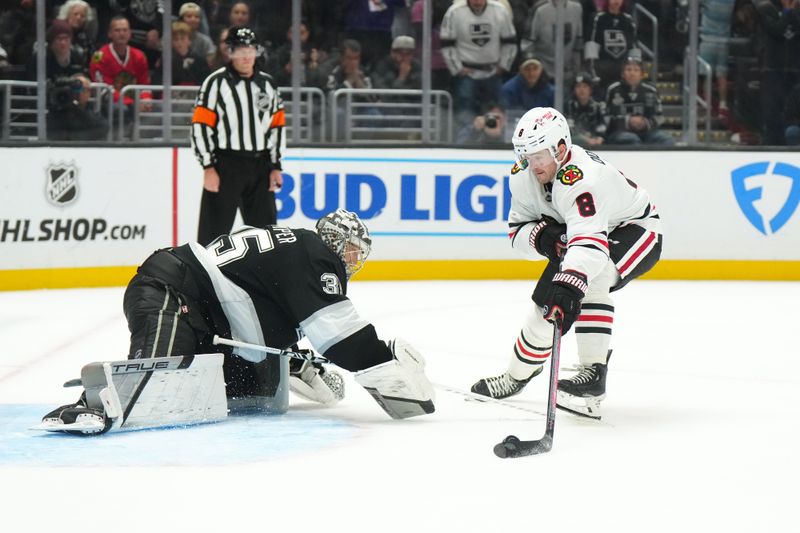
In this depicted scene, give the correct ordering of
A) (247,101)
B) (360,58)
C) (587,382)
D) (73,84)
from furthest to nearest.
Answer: (360,58)
(73,84)
(247,101)
(587,382)

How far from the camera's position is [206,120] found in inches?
266

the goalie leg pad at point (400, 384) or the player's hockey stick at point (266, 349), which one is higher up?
the player's hockey stick at point (266, 349)

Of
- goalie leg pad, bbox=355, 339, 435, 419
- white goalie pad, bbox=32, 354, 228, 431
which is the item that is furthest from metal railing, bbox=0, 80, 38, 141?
goalie leg pad, bbox=355, 339, 435, 419

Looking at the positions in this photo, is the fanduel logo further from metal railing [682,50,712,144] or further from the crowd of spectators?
metal railing [682,50,712,144]

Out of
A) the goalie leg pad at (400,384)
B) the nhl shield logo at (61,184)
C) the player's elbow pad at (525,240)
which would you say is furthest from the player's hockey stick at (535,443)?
the nhl shield logo at (61,184)

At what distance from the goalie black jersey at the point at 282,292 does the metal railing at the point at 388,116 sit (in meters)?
4.37

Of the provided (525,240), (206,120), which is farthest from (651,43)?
(525,240)

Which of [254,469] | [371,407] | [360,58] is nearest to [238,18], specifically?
[360,58]

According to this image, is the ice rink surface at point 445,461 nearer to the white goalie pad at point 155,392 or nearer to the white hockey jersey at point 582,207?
the white goalie pad at point 155,392

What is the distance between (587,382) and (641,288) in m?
4.04

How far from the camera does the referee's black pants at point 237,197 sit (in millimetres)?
6859

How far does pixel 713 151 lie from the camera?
838 centimetres

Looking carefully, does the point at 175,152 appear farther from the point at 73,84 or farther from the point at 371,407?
the point at 371,407

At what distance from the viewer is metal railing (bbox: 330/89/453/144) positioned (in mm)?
8281
